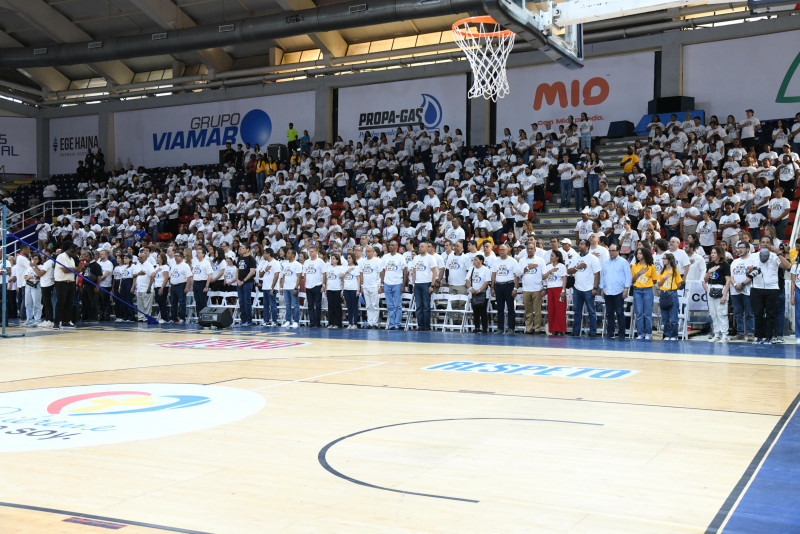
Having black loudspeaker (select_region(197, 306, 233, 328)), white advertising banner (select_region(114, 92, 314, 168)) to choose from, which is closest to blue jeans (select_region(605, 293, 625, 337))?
black loudspeaker (select_region(197, 306, 233, 328))

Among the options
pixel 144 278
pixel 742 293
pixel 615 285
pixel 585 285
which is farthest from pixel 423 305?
→ pixel 144 278

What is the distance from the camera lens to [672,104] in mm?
23266

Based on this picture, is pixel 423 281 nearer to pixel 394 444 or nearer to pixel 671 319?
pixel 671 319

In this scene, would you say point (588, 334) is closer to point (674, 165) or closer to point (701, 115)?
point (674, 165)

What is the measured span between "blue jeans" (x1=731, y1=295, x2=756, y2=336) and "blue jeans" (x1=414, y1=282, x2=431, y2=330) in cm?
619

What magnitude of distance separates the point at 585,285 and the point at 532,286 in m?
1.10

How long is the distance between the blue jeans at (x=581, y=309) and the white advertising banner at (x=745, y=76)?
10899 millimetres

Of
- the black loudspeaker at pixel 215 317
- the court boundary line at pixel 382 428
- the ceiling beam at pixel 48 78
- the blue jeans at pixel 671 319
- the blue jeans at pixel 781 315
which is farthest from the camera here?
the ceiling beam at pixel 48 78

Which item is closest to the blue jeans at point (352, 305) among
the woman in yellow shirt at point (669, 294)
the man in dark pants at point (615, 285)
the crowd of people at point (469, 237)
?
the crowd of people at point (469, 237)

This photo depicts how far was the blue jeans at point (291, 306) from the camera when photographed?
1873 cm

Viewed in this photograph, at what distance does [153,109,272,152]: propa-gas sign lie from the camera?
32.7 meters

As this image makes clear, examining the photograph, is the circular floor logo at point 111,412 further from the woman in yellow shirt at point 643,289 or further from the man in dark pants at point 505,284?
the woman in yellow shirt at point 643,289

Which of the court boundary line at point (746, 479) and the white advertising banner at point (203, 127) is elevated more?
the white advertising banner at point (203, 127)

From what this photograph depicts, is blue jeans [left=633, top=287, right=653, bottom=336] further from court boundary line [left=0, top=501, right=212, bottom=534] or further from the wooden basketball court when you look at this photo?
court boundary line [left=0, top=501, right=212, bottom=534]
